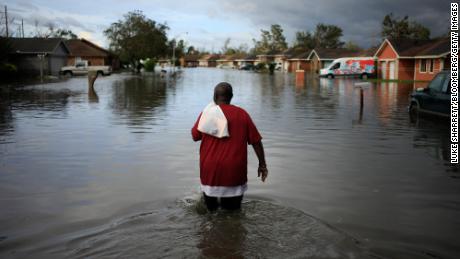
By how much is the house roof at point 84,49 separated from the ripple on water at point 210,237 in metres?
71.0

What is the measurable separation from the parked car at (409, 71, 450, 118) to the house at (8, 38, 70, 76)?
46133mm

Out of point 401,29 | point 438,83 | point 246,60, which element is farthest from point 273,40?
point 438,83

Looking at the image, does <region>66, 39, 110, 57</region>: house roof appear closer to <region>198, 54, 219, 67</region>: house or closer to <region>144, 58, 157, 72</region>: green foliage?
<region>144, 58, 157, 72</region>: green foliage

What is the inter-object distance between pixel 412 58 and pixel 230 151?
47.8 metres

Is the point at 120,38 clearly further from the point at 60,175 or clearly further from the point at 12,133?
the point at 60,175

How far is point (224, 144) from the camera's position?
4703 millimetres

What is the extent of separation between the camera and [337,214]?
18.9ft

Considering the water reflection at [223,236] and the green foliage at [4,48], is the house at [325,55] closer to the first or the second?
the green foliage at [4,48]

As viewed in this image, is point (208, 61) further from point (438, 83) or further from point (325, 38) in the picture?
point (438, 83)

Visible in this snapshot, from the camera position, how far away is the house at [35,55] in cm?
5442

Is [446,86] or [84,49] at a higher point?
[84,49]

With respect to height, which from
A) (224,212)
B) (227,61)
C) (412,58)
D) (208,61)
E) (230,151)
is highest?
(208,61)

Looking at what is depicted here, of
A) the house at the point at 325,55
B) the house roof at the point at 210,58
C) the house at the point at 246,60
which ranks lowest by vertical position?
the house at the point at 325,55

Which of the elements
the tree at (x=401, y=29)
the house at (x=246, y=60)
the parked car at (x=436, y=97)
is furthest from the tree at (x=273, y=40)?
the parked car at (x=436, y=97)
